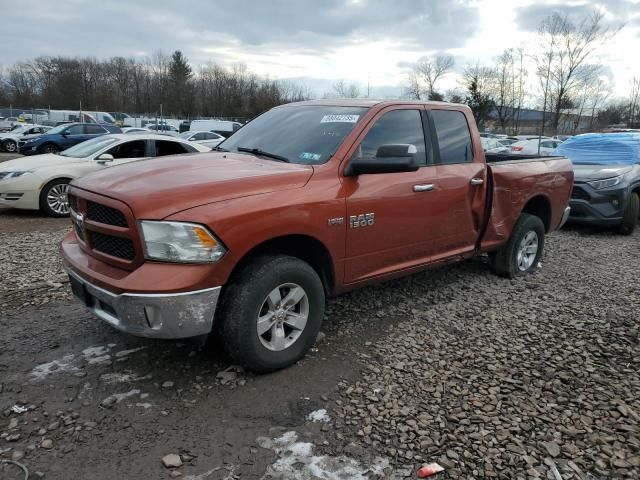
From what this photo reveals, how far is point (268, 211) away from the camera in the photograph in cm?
310

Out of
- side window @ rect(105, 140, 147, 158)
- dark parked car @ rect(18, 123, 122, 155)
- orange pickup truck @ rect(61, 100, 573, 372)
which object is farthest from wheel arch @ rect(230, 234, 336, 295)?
dark parked car @ rect(18, 123, 122, 155)

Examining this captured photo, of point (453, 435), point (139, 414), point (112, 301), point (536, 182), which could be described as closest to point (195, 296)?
point (112, 301)

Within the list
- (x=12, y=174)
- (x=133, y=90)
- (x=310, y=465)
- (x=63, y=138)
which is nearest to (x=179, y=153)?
(x=12, y=174)

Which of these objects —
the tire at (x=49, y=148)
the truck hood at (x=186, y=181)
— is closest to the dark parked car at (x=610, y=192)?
the truck hood at (x=186, y=181)

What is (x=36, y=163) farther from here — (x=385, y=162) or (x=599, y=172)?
(x=599, y=172)

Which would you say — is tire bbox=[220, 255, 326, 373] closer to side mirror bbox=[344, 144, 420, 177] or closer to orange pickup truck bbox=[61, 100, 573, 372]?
orange pickup truck bbox=[61, 100, 573, 372]

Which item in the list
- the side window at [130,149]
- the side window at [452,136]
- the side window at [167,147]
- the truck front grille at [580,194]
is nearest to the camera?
the side window at [452,136]

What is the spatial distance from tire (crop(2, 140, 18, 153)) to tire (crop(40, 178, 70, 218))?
2010 centimetres

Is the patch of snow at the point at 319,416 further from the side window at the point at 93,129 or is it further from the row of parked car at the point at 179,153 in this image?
the side window at the point at 93,129

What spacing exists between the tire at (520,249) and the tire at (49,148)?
1843 cm

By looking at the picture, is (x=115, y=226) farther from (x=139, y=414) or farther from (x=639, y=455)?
(x=639, y=455)

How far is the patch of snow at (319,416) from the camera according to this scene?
115 inches

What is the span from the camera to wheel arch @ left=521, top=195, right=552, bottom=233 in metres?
5.84

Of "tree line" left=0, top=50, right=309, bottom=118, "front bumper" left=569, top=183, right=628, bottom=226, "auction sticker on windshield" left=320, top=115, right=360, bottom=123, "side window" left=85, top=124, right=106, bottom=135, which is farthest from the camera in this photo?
"tree line" left=0, top=50, right=309, bottom=118
